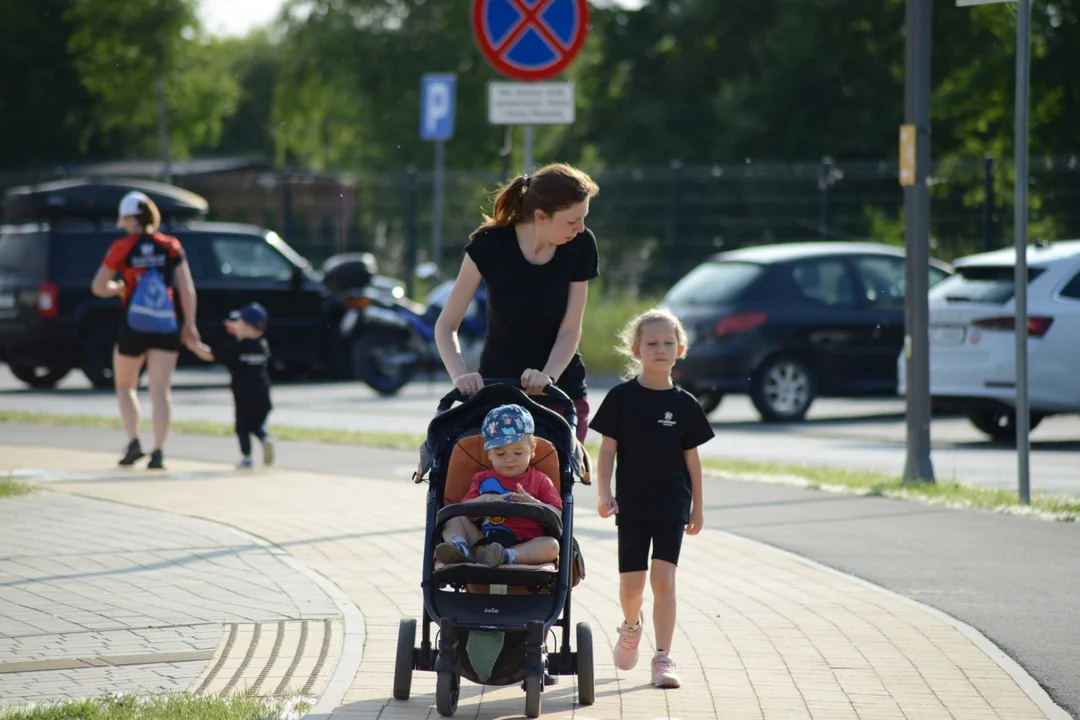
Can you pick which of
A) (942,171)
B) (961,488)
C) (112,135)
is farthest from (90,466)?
(112,135)

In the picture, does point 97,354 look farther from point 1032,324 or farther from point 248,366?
point 1032,324

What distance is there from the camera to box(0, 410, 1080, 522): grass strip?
996 centimetres

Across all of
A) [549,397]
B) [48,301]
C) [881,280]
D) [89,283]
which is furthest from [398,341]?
[549,397]

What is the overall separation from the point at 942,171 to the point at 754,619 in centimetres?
1595

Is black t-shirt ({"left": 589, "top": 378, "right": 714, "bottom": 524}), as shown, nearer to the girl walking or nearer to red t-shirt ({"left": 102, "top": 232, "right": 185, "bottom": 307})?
the girl walking

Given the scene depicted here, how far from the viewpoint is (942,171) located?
21.8m

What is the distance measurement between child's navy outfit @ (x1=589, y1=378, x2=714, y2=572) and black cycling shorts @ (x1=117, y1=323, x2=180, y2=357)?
624 centimetres

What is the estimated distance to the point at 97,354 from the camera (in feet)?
62.8

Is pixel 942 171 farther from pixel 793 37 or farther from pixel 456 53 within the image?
pixel 456 53

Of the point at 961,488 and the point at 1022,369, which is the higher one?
the point at 1022,369

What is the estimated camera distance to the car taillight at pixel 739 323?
15.7 m

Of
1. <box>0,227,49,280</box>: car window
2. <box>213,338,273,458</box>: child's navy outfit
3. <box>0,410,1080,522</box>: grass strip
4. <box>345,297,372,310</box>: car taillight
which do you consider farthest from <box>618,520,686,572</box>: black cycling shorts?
<box>345,297,372,310</box>: car taillight

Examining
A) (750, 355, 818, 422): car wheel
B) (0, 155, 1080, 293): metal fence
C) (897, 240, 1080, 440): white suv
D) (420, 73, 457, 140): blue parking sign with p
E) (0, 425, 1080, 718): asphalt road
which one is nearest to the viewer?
(0, 425, 1080, 718): asphalt road

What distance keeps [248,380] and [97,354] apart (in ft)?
26.4
